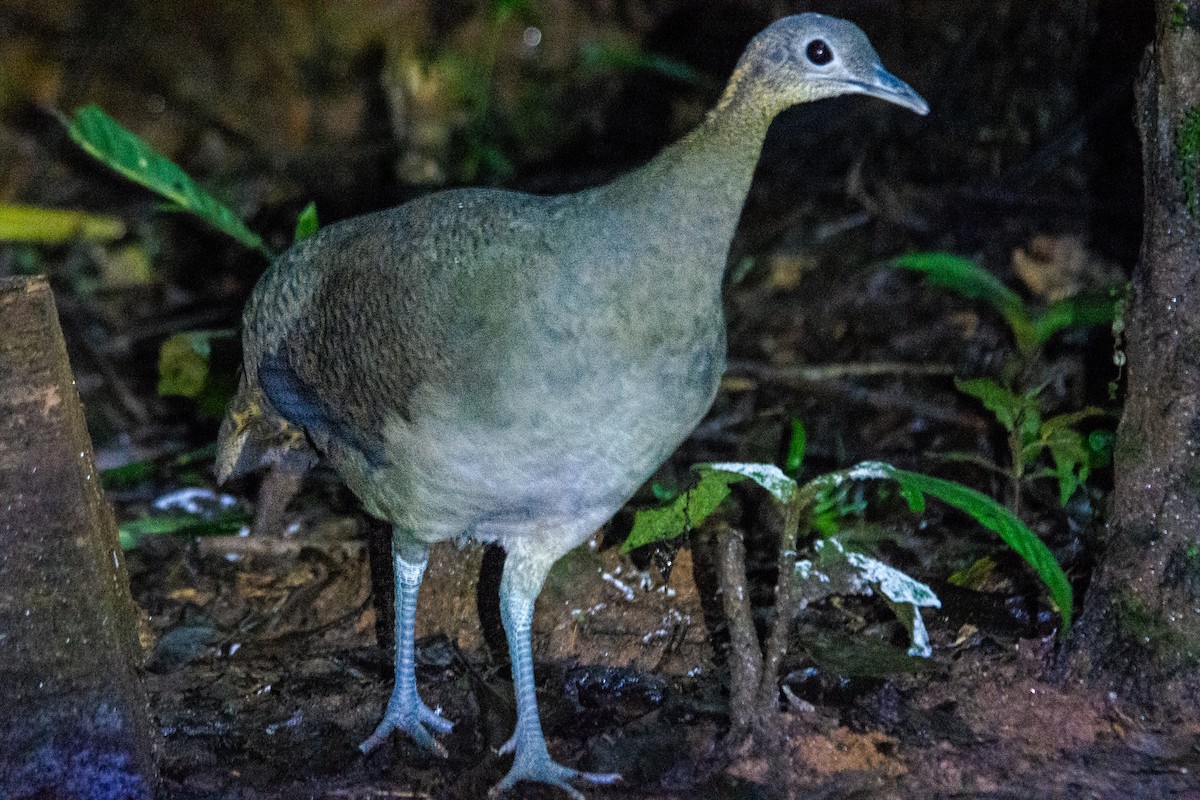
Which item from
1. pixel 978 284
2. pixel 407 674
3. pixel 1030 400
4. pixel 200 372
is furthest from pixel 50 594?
pixel 978 284

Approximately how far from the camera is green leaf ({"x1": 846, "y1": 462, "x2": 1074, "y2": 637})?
2.96 metres

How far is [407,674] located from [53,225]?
426 centimetres

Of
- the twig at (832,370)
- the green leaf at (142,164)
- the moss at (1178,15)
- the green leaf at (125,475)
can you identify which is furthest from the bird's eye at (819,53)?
the green leaf at (125,475)

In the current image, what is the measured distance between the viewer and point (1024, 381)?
466 cm

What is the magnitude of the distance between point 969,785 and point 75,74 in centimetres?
684

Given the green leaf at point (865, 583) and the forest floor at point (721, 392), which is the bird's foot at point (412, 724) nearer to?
the forest floor at point (721, 392)

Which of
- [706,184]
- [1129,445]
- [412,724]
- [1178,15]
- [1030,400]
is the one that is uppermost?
[1178,15]

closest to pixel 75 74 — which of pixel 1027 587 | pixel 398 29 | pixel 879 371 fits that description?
pixel 398 29

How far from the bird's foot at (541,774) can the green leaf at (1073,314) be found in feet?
7.68

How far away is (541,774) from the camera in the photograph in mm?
3010

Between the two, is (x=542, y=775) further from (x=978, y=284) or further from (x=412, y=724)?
(x=978, y=284)

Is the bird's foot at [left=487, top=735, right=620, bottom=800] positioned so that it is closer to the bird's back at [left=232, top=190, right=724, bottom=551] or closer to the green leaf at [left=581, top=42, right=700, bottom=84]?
the bird's back at [left=232, top=190, right=724, bottom=551]

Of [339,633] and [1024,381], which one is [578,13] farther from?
[339,633]

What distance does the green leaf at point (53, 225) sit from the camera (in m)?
6.23
